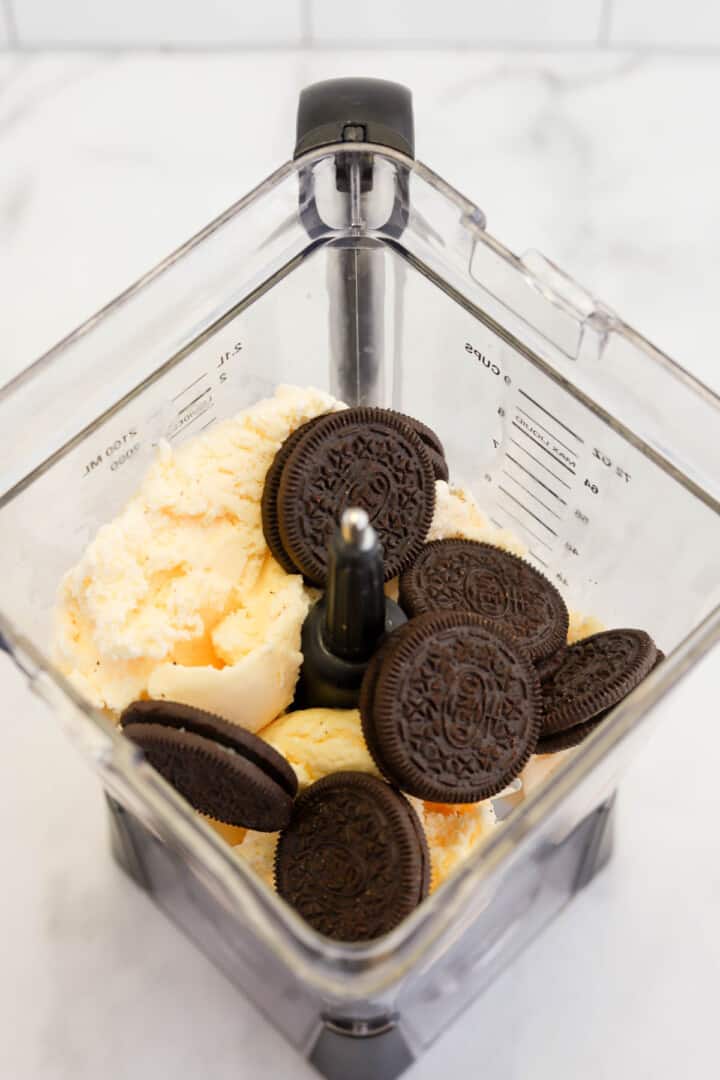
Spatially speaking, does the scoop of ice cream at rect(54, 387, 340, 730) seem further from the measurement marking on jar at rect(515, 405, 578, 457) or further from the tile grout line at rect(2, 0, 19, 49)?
the tile grout line at rect(2, 0, 19, 49)

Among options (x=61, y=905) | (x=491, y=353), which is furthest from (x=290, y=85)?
(x=61, y=905)

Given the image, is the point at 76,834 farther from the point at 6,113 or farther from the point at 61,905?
the point at 6,113

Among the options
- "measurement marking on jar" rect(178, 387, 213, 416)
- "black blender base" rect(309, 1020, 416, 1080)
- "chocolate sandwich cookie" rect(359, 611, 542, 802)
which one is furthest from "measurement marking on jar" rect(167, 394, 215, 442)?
"black blender base" rect(309, 1020, 416, 1080)

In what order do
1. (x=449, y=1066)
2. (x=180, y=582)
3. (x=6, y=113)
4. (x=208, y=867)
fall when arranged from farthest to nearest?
1. (x=6, y=113)
2. (x=449, y=1066)
3. (x=180, y=582)
4. (x=208, y=867)

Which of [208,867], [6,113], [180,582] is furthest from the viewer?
[6,113]

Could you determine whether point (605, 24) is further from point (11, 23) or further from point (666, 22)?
point (11, 23)

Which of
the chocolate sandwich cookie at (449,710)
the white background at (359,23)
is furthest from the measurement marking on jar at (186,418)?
the white background at (359,23)
